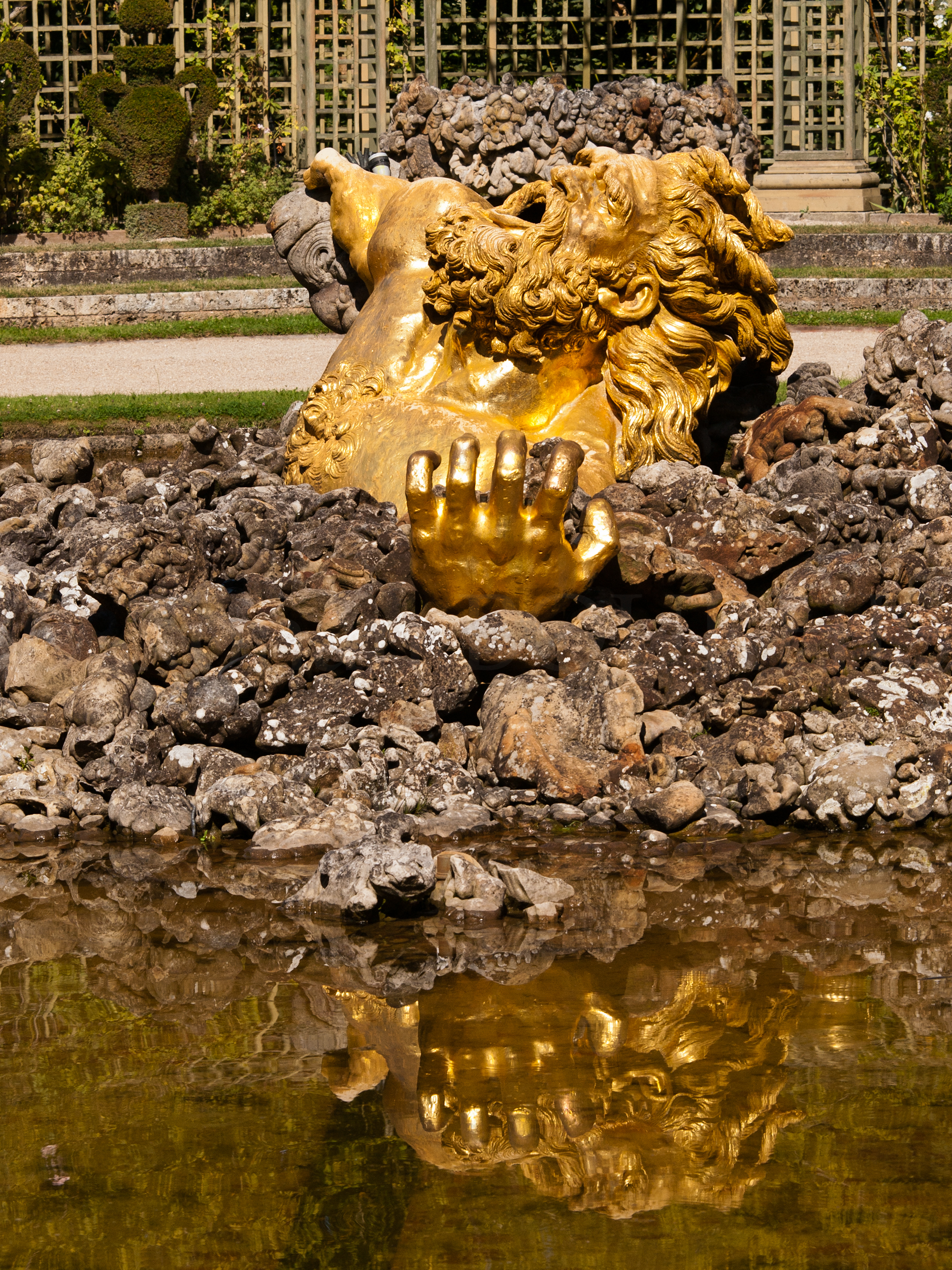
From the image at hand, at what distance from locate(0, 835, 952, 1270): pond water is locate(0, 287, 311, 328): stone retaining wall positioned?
9.96m

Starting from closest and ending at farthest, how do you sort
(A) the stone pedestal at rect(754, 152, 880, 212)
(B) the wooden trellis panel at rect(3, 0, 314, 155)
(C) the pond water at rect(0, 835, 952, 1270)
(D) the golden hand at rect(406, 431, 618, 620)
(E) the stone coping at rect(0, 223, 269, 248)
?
1. (C) the pond water at rect(0, 835, 952, 1270)
2. (D) the golden hand at rect(406, 431, 618, 620)
3. (A) the stone pedestal at rect(754, 152, 880, 212)
4. (E) the stone coping at rect(0, 223, 269, 248)
5. (B) the wooden trellis panel at rect(3, 0, 314, 155)

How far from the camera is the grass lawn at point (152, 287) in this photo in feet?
44.3

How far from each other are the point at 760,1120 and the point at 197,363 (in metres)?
9.71

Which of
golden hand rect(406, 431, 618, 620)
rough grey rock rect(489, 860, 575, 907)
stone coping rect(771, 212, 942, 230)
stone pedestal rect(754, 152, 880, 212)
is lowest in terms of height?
rough grey rock rect(489, 860, 575, 907)

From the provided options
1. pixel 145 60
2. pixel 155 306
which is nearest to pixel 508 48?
pixel 145 60

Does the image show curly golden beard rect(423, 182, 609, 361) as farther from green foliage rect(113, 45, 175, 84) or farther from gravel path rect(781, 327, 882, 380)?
green foliage rect(113, 45, 175, 84)

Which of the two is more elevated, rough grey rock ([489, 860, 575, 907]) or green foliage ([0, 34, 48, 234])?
green foliage ([0, 34, 48, 234])

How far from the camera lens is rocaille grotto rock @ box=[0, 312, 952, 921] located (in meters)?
4.20

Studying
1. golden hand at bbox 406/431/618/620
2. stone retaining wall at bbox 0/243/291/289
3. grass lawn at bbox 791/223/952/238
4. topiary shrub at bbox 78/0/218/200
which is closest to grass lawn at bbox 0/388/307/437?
golden hand at bbox 406/431/618/620

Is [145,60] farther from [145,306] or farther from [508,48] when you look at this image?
[145,306]

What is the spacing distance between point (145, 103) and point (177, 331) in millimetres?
5244

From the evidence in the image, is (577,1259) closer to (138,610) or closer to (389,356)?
(138,610)

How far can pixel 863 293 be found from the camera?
12.3 meters

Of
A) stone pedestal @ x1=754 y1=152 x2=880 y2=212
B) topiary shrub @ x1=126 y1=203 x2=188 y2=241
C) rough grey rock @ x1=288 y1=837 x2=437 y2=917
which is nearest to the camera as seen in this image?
rough grey rock @ x1=288 y1=837 x2=437 y2=917
